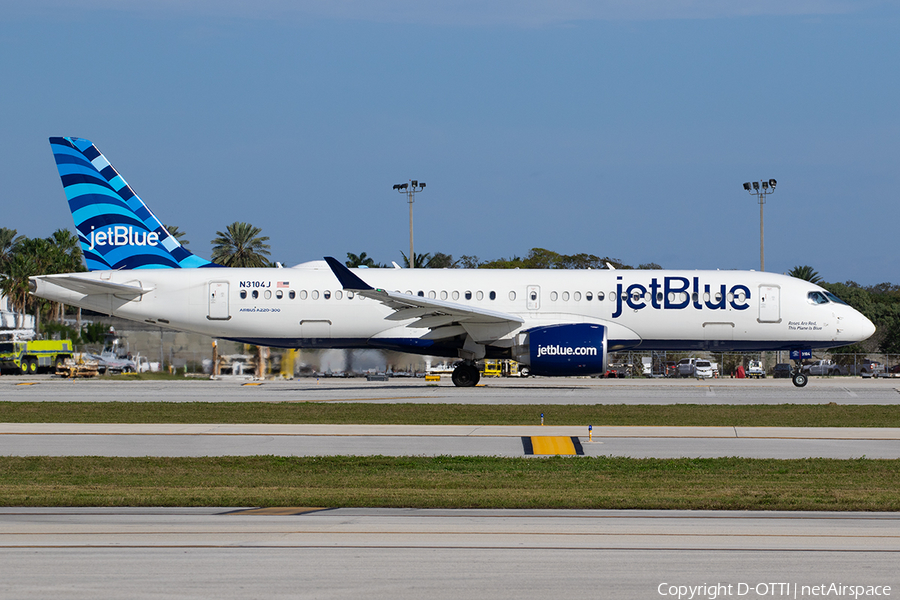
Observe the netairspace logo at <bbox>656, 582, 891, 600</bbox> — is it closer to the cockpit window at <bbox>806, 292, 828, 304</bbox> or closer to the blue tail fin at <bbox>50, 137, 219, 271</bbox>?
the cockpit window at <bbox>806, 292, 828, 304</bbox>

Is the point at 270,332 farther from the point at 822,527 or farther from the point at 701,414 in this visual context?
the point at 822,527

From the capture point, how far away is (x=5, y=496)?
424 inches

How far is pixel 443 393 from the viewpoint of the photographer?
28125mm

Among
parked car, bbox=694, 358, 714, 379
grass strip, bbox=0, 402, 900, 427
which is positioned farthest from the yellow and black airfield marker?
parked car, bbox=694, 358, 714, 379

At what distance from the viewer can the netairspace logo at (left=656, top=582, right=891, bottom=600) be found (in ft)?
20.9

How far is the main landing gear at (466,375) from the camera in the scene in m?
31.5

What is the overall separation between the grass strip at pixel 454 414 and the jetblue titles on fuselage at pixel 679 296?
7924 mm

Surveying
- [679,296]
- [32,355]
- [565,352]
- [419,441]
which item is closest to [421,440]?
[419,441]

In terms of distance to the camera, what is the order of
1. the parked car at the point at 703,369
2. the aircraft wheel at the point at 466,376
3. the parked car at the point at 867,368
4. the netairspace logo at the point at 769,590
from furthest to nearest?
the parked car at the point at 867,368 → the parked car at the point at 703,369 → the aircraft wheel at the point at 466,376 → the netairspace logo at the point at 769,590

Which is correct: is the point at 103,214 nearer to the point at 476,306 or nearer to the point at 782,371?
the point at 476,306

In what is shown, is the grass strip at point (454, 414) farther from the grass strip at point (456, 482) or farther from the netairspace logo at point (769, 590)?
the netairspace logo at point (769, 590)

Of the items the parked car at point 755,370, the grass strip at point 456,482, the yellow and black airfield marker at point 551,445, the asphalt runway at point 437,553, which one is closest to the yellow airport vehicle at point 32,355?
the parked car at point 755,370

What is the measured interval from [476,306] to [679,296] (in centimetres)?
696

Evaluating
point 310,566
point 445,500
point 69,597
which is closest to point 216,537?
point 310,566
